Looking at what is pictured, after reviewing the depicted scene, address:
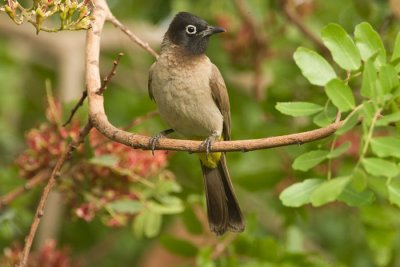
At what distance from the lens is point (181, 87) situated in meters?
3.85

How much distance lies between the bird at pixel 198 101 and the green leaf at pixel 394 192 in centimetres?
144

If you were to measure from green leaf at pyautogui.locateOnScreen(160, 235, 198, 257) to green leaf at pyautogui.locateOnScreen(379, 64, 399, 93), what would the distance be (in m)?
1.89

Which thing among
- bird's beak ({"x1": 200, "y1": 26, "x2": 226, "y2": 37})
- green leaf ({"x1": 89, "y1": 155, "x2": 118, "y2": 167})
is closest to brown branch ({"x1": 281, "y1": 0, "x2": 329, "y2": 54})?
bird's beak ({"x1": 200, "y1": 26, "x2": 226, "y2": 37})

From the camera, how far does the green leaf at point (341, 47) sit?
2.63 metres

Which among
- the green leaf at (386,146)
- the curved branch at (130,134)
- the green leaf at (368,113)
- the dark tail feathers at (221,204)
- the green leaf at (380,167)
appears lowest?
the dark tail feathers at (221,204)

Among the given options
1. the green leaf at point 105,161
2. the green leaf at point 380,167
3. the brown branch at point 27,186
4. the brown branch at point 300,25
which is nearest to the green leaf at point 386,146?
the green leaf at point 380,167

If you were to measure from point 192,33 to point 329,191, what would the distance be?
203cm

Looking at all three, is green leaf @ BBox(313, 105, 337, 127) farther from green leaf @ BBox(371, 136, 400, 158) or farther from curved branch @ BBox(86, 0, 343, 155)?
green leaf @ BBox(371, 136, 400, 158)

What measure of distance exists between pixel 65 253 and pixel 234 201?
0.85m

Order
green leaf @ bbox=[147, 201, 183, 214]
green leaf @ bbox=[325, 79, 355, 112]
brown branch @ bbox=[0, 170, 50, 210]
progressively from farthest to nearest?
green leaf @ bbox=[147, 201, 183, 214] → brown branch @ bbox=[0, 170, 50, 210] → green leaf @ bbox=[325, 79, 355, 112]

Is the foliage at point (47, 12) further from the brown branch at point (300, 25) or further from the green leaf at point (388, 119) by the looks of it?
the brown branch at point (300, 25)

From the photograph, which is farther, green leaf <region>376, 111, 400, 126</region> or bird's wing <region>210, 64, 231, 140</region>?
bird's wing <region>210, 64, 231, 140</region>

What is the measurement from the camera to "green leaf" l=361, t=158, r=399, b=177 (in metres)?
2.22

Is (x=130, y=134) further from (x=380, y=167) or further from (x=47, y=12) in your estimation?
(x=380, y=167)
